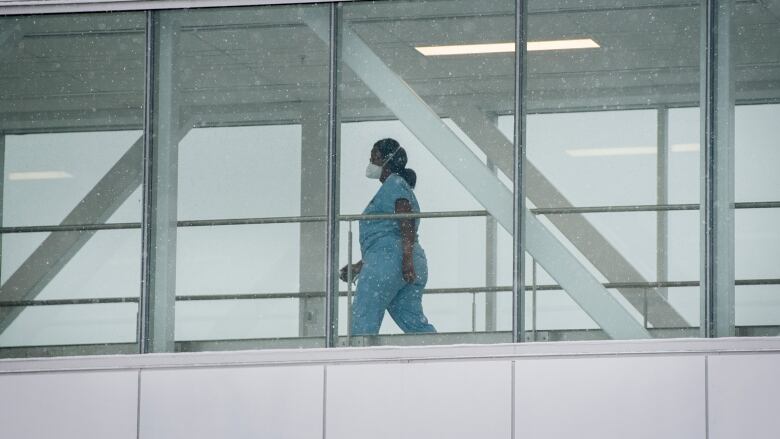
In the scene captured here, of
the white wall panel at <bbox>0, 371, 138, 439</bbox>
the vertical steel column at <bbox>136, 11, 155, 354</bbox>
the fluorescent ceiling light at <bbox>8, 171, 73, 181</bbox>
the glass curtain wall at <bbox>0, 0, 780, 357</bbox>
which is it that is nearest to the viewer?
the glass curtain wall at <bbox>0, 0, 780, 357</bbox>

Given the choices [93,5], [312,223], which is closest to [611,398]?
[312,223]

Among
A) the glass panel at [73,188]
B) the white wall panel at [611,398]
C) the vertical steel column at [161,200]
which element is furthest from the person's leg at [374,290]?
the glass panel at [73,188]

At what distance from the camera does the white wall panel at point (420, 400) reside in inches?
470

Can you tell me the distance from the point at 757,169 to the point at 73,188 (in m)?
5.02

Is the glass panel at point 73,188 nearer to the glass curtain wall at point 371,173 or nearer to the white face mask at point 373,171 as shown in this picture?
the glass curtain wall at point 371,173

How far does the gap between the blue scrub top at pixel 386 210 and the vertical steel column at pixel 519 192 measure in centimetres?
73

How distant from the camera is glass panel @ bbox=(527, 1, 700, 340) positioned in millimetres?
11820

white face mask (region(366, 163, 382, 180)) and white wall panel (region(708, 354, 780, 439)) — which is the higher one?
white face mask (region(366, 163, 382, 180))

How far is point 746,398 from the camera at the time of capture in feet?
38.2

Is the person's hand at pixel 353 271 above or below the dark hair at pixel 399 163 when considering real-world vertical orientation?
below

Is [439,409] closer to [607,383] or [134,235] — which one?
[607,383]

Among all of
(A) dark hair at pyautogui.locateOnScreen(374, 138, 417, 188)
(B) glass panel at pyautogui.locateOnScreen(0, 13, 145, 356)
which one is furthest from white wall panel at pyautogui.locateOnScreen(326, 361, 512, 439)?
(B) glass panel at pyautogui.locateOnScreen(0, 13, 145, 356)

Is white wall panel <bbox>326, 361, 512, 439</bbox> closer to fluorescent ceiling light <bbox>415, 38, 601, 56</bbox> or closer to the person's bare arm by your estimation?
the person's bare arm

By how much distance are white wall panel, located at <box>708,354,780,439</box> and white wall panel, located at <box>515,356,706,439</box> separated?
0.38ft
